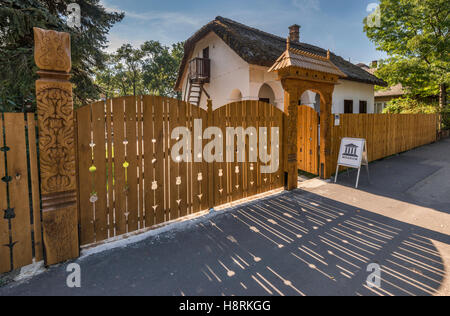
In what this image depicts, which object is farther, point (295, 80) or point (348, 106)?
point (348, 106)

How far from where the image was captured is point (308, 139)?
7160mm

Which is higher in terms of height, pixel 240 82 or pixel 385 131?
pixel 240 82

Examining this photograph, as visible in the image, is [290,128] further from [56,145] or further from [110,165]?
[56,145]

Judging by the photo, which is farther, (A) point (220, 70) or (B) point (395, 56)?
(B) point (395, 56)

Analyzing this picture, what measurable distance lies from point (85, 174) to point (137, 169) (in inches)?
25.3

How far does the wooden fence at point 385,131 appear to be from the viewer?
7.41 metres

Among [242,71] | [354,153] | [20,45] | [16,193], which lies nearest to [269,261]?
[16,193]

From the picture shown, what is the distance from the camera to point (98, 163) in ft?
10.3

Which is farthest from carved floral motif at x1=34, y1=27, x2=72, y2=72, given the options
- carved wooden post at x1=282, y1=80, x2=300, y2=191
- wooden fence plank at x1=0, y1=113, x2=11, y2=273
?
carved wooden post at x1=282, y1=80, x2=300, y2=191

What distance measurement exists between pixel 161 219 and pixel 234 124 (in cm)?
216

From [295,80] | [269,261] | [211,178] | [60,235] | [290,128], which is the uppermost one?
[295,80]

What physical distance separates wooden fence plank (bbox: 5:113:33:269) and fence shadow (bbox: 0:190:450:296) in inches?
16.1
